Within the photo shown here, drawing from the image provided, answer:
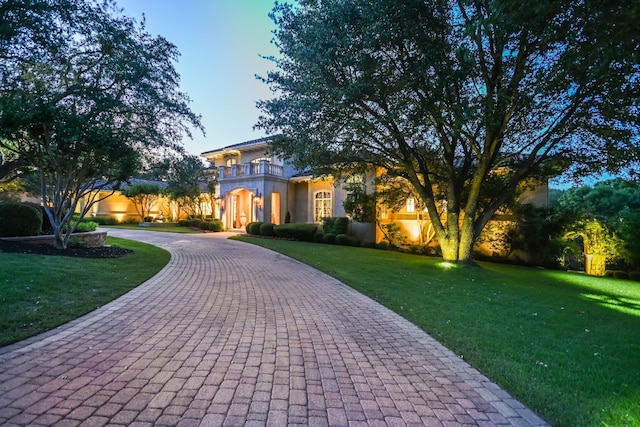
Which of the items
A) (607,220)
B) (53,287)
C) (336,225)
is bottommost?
(53,287)

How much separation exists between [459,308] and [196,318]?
15.5 feet

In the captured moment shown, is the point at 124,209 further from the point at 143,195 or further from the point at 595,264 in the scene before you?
the point at 595,264

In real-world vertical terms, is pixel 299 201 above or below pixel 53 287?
above

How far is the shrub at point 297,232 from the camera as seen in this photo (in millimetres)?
19422

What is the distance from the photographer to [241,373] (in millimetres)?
3160

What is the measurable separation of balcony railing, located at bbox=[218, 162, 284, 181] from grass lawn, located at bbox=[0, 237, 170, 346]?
13950 mm

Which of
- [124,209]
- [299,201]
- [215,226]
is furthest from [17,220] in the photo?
[124,209]

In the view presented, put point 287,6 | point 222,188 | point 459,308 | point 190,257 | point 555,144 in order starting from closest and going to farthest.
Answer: point 459,308
point 287,6
point 555,144
point 190,257
point 222,188

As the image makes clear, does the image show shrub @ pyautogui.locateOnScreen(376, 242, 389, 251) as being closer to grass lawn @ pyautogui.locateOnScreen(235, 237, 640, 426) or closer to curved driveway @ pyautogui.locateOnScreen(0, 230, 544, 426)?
grass lawn @ pyautogui.locateOnScreen(235, 237, 640, 426)

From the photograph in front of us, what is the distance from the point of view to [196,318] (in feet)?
16.1

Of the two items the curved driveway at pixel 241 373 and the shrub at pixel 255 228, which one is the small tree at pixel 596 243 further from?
the shrub at pixel 255 228

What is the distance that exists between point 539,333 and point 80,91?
12.5m

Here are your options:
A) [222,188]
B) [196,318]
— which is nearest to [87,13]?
[196,318]

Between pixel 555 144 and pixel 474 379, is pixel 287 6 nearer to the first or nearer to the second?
pixel 555 144
